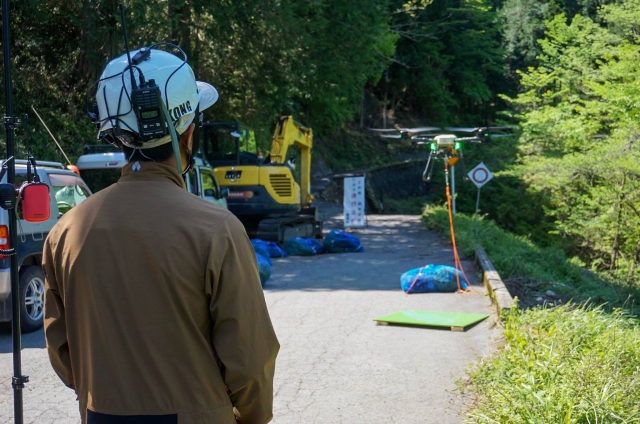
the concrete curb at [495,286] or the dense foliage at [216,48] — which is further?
the dense foliage at [216,48]

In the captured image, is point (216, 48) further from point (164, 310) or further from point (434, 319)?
point (164, 310)

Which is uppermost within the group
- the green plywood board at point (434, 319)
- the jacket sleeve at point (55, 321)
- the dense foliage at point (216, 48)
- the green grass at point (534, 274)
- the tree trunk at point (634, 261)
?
the dense foliage at point (216, 48)

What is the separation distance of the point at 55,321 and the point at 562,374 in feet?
13.6

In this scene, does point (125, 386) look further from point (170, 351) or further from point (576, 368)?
point (576, 368)

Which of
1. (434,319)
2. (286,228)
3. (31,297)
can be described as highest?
(31,297)

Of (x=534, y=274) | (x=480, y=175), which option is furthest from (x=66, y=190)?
(x=480, y=175)

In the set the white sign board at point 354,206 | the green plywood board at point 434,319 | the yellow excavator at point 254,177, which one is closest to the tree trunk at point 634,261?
the white sign board at point 354,206

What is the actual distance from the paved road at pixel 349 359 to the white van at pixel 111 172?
278cm

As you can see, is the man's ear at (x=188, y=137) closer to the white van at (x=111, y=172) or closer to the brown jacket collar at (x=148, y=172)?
the brown jacket collar at (x=148, y=172)

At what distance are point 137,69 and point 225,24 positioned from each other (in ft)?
58.5

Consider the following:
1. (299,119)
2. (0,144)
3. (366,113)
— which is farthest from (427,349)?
(366,113)

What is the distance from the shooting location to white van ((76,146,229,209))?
14094mm

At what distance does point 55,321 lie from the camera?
2.43m

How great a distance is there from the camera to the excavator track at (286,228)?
19609 mm
